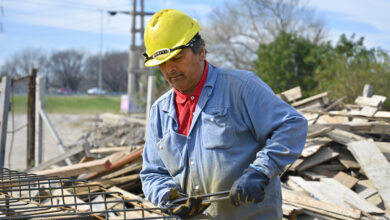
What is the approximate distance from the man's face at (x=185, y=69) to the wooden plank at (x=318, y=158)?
13.1 feet

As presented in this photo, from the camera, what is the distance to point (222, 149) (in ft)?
8.50

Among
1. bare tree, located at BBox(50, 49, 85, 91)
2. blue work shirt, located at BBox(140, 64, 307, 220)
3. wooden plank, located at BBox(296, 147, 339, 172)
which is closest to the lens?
blue work shirt, located at BBox(140, 64, 307, 220)

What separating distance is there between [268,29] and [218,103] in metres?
36.1

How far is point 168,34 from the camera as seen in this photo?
2.62 meters

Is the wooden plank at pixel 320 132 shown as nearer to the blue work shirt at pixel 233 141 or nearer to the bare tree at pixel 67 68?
the blue work shirt at pixel 233 141

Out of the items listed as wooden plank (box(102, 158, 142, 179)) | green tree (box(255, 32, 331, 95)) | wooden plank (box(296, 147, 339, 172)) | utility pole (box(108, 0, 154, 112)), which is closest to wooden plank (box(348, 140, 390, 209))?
wooden plank (box(296, 147, 339, 172))

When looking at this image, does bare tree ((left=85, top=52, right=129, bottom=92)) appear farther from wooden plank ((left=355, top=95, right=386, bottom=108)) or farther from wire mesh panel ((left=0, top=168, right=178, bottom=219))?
wire mesh panel ((left=0, top=168, right=178, bottom=219))

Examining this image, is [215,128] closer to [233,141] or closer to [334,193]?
[233,141]

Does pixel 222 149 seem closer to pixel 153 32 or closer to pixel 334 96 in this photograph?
pixel 153 32

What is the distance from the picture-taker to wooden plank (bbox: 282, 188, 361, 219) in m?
4.83

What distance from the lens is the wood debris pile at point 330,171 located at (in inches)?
201

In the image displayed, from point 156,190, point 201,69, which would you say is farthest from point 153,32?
point 156,190

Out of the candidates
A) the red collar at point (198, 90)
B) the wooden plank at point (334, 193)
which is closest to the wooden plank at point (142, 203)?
the red collar at point (198, 90)

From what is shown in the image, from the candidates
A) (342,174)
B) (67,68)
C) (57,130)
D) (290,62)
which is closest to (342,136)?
(342,174)
